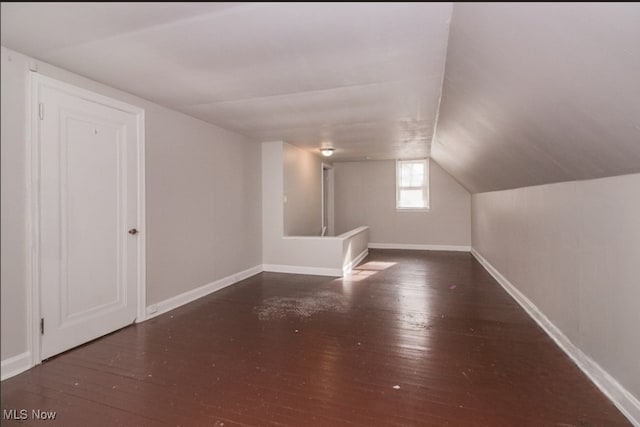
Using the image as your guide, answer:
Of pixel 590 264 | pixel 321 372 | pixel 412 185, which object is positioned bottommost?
pixel 321 372

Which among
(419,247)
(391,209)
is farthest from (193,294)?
(419,247)

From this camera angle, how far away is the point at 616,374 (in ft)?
6.21

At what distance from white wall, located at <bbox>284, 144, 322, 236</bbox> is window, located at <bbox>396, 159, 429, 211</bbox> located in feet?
6.91

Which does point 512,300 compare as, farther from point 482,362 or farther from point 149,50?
point 149,50

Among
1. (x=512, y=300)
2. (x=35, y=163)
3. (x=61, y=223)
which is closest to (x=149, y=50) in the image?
(x=35, y=163)

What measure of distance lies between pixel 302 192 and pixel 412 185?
10.2 feet

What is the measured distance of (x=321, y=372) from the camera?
2.19 m

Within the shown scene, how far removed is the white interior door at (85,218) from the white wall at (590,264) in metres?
3.52

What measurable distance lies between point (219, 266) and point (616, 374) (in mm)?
3974

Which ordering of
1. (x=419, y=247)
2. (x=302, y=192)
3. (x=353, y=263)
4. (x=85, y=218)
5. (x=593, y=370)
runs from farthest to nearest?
(x=419, y=247), (x=302, y=192), (x=353, y=263), (x=85, y=218), (x=593, y=370)

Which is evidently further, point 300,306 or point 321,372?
point 300,306

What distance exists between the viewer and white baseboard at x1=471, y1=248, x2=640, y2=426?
174 centimetres

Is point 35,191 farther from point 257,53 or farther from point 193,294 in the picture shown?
point 193,294

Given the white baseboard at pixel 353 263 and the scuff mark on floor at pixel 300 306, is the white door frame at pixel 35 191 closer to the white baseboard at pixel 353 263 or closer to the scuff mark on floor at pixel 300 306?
the scuff mark on floor at pixel 300 306
